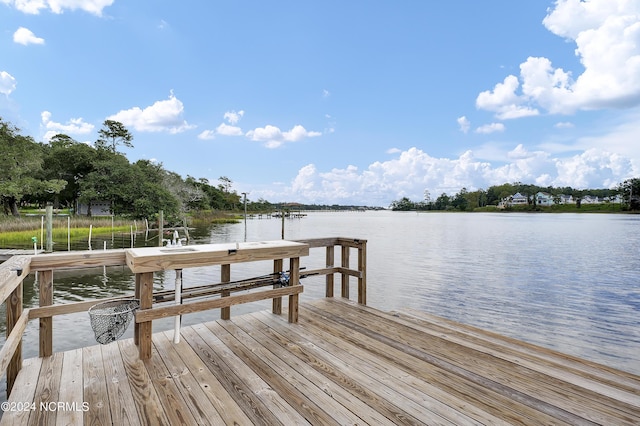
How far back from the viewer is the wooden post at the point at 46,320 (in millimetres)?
2453

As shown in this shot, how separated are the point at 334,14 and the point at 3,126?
23.2 m

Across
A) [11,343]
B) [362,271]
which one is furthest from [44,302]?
[362,271]

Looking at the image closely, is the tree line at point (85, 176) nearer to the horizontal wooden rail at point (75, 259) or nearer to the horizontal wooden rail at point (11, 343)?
the horizontal wooden rail at point (75, 259)

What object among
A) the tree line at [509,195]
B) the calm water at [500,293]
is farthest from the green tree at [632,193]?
the calm water at [500,293]

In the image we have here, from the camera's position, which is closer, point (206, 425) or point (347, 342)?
point (206, 425)

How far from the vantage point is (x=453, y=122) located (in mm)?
40938

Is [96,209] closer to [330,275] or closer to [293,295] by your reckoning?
[330,275]

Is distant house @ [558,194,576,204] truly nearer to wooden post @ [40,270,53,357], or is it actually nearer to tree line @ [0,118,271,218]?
tree line @ [0,118,271,218]

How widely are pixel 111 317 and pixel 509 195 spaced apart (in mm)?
114372

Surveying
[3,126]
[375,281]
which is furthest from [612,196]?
[3,126]

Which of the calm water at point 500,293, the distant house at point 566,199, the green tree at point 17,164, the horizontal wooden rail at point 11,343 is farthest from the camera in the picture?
the distant house at point 566,199

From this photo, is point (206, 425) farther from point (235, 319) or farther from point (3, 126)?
point (3, 126)

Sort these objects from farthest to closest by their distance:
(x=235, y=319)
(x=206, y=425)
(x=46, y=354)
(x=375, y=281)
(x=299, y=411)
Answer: (x=375, y=281) < (x=235, y=319) < (x=46, y=354) < (x=299, y=411) < (x=206, y=425)

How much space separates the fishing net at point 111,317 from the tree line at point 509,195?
95.6 metres
